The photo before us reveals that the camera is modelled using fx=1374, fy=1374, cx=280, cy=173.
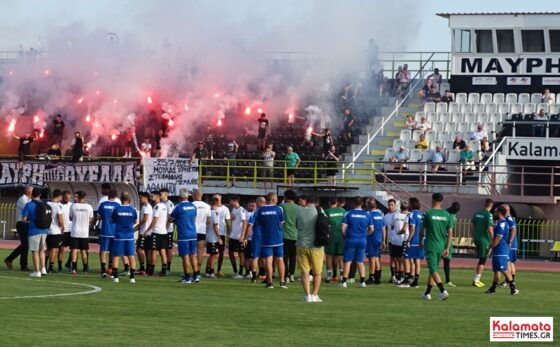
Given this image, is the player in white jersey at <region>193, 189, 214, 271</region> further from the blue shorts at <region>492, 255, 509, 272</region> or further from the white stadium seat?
the white stadium seat

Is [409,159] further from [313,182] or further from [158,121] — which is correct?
[158,121]

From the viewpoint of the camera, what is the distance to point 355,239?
27828mm

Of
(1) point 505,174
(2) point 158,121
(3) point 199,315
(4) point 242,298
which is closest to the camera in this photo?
(3) point 199,315

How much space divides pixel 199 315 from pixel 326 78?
35744 millimetres

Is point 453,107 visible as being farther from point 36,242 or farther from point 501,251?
point 36,242

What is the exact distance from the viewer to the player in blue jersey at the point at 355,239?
91.0 ft

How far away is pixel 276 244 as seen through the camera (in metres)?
26.5

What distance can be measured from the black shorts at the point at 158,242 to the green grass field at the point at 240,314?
159 cm

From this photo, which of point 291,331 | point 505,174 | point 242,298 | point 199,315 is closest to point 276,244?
point 242,298

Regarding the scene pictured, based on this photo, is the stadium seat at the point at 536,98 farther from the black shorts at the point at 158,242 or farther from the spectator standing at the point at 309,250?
the spectator standing at the point at 309,250

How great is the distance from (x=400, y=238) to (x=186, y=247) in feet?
17.2

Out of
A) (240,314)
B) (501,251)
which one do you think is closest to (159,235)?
(501,251)

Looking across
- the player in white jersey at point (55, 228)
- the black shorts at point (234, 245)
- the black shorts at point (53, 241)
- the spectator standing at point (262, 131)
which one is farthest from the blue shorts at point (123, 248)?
the spectator standing at point (262, 131)

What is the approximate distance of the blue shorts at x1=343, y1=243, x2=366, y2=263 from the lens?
27750 mm
